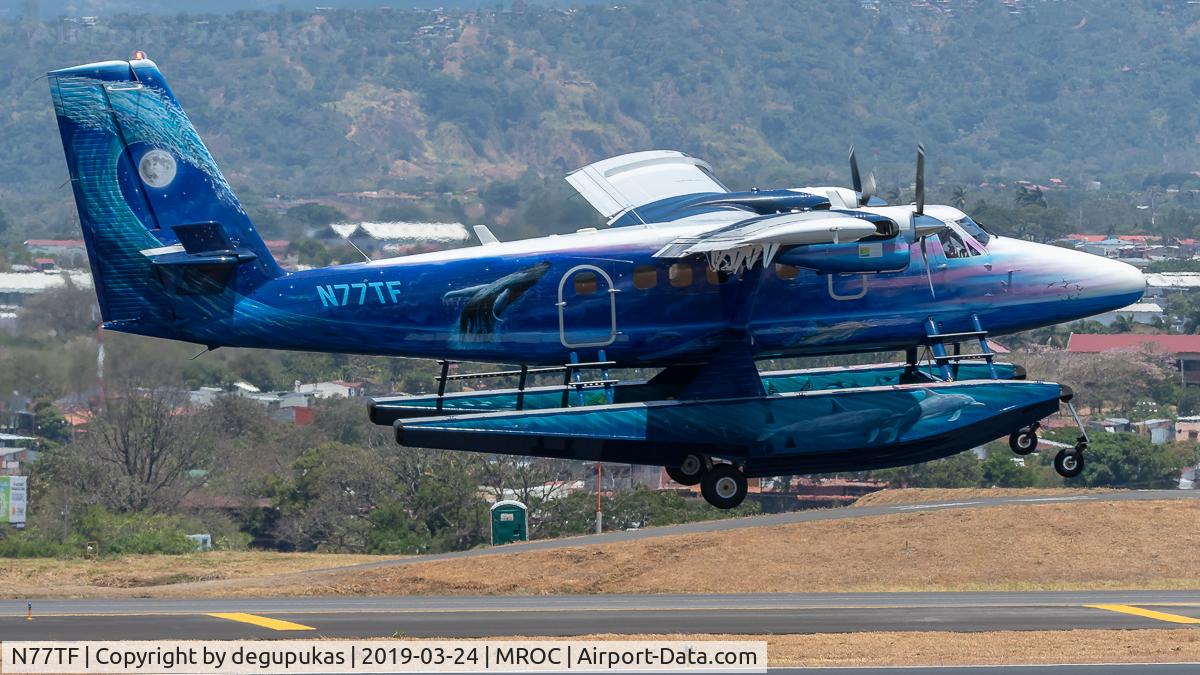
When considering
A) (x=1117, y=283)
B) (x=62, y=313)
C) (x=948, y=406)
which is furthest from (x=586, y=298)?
(x=62, y=313)

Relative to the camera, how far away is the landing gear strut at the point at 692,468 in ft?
109

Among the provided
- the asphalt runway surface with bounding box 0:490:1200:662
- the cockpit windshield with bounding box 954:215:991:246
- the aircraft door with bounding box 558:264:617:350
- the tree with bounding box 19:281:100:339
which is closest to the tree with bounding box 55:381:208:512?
the tree with bounding box 19:281:100:339

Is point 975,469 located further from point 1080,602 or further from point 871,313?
point 871,313

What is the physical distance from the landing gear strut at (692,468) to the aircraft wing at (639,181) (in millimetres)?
5140

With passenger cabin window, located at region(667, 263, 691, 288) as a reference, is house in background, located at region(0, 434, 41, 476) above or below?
below

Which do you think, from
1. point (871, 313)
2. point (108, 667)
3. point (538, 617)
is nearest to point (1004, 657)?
point (871, 313)

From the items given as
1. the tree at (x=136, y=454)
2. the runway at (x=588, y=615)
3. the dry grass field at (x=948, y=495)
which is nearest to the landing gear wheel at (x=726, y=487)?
the runway at (x=588, y=615)

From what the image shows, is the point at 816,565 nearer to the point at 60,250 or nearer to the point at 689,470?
the point at 689,470

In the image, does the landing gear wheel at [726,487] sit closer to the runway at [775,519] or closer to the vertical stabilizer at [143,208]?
the vertical stabilizer at [143,208]

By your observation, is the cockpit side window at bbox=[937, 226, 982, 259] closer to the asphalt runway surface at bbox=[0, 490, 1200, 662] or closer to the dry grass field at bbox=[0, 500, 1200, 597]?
the asphalt runway surface at bbox=[0, 490, 1200, 662]

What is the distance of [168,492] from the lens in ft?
297

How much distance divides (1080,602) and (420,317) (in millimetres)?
24493

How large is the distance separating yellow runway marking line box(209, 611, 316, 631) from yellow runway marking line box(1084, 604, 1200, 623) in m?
20.1

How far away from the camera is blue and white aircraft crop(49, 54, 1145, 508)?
32625 mm
